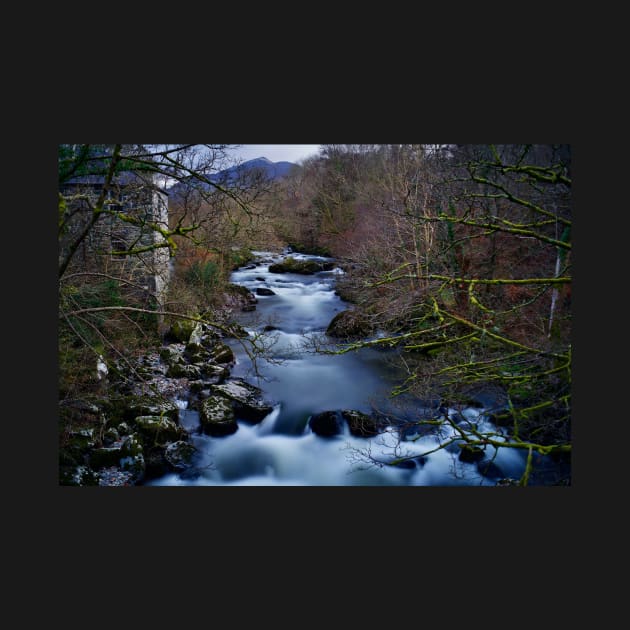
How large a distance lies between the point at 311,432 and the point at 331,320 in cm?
190

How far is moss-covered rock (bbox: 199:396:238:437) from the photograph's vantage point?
508cm

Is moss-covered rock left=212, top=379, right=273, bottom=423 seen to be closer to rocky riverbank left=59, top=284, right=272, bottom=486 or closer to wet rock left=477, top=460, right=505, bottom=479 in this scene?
rocky riverbank left=59, top=284, right=272, bottom=486

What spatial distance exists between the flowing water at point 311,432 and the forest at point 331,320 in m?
0.03

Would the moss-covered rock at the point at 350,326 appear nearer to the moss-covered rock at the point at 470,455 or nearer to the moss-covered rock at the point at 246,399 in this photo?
the moss-covered rock at the point at 246,399

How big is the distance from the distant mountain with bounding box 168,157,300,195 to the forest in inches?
0.9

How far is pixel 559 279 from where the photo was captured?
3.20 metres

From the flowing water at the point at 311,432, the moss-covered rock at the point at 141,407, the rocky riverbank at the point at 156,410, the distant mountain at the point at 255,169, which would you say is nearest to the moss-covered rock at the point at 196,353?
the rocky riverbank at the point at 156,410

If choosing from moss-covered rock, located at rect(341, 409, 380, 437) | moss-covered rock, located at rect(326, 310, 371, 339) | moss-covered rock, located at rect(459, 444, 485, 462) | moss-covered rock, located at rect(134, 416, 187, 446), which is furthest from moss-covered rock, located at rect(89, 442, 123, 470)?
moss-covered rock, located at rect(459, 444, 485, 462)

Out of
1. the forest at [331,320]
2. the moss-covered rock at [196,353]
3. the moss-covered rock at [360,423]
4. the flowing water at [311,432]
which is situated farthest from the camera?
the moss-covered rock at [196,353]

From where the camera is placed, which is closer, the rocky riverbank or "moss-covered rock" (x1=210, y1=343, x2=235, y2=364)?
the rocky riverbank

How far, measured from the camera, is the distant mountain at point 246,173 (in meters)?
4.04

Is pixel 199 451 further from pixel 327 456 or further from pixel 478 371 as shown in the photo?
pixel 478 371

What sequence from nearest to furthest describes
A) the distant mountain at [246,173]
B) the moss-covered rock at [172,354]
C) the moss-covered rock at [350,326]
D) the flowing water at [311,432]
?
the distant mountain at [246,173] < the flowing water at [311,432] < the moss-covered rock at [172,354] < the moss-covered rock at [350,326]

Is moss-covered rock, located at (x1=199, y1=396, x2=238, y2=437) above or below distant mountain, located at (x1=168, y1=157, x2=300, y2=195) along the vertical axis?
below
